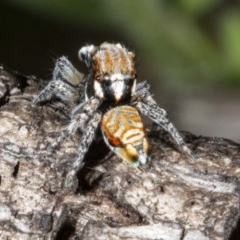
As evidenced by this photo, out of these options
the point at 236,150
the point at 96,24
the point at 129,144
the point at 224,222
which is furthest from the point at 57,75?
the point at 96,24

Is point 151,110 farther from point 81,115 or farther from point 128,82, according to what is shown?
point 81,115

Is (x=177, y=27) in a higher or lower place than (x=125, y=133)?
higher

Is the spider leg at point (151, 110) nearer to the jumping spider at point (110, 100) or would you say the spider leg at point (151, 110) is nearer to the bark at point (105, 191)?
the jumping spider at point (110, 100)

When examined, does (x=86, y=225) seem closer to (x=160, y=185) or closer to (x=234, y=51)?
(x=160, y=185)

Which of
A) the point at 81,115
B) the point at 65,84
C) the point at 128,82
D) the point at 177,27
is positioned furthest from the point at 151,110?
the point at 177,27

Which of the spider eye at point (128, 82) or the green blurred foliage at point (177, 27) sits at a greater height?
the green blurred foliage at point (177, 27)

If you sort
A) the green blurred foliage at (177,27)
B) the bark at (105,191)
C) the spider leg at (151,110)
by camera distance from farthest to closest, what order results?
1. the green blurred foliage at (177,27)
2. the spider leg at (151,110)
3. the bark at (105,191)

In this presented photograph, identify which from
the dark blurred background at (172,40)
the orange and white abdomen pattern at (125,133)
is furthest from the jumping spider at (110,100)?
the dark blurred background at (172,40)
